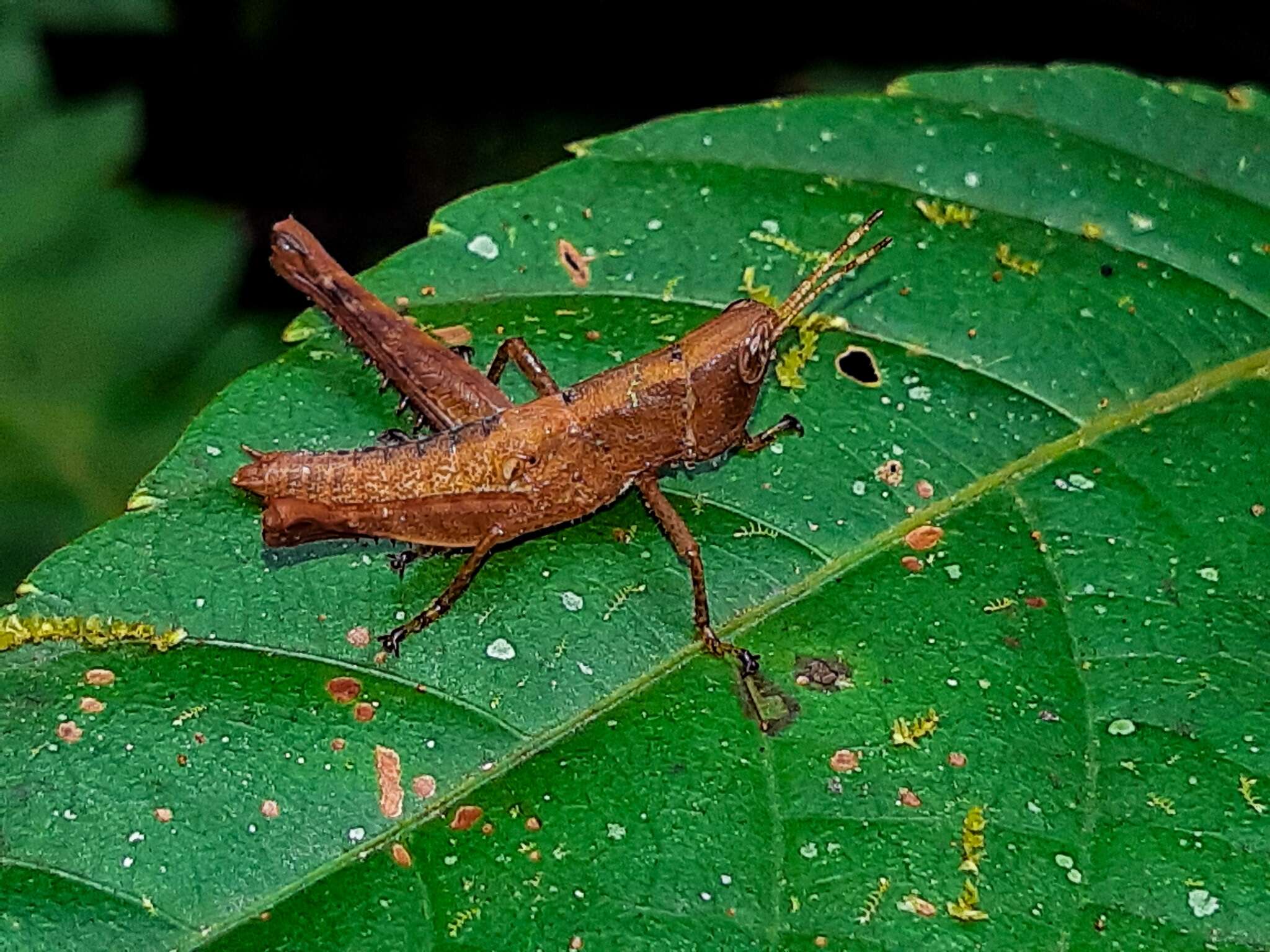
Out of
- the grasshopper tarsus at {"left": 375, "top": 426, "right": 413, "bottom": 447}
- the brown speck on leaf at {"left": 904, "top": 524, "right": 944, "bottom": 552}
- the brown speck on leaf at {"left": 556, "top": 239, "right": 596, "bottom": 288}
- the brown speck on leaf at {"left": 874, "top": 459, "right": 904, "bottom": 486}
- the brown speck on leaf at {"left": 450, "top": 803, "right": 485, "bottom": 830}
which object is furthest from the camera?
the brown speck on leaf at {"left": 556, "top": 239, "right": 596, "bottom": 288}

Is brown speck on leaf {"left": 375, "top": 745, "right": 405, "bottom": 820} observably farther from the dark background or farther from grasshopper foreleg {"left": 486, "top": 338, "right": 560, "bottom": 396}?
the dark background

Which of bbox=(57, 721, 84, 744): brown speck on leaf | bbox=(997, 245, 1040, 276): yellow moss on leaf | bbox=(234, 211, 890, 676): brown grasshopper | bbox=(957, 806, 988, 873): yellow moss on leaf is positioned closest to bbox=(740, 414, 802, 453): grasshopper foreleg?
bbox=(234, 211, 890, 676): brown grasshopper

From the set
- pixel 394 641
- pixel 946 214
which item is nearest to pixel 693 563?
pixel 394 641

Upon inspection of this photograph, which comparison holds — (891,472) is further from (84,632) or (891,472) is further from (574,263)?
(84,632)

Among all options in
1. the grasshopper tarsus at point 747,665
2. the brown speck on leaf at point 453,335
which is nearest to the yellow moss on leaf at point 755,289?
the brown speck on leaf at point 453,335

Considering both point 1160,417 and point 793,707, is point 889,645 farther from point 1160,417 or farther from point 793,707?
point 1160,417

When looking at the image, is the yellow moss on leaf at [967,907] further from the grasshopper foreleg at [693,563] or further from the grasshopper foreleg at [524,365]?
the grasshopper foreleg at [524,365]

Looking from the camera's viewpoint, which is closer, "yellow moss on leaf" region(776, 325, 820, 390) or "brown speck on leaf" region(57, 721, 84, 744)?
"brown speck on leaf" region(57, 721, 84, 744)
